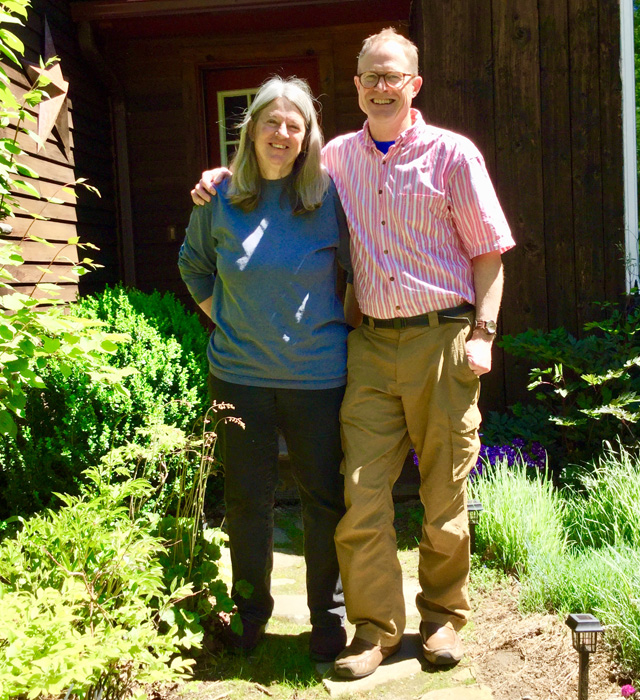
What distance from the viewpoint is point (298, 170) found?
271 cm

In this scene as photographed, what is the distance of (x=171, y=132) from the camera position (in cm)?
611

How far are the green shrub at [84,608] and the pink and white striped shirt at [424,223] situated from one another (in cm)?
107

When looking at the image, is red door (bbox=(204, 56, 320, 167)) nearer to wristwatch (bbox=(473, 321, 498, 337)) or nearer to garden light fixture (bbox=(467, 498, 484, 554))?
garden light fixture (bbox=(467, 498, 484, 554))

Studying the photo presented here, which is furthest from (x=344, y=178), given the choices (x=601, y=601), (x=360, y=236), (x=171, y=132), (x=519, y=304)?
(x=171, y=132)

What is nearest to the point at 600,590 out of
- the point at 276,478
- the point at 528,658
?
the point at 528,658

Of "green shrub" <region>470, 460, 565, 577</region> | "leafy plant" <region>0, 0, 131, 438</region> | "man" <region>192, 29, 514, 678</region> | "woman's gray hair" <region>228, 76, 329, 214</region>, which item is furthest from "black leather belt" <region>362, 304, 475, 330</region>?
"green shrub" <region>470, 460, 565, 577</region>

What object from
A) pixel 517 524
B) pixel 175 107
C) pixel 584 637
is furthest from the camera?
pixel 175 107

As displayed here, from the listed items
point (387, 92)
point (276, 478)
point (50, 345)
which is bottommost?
point (276, 478)

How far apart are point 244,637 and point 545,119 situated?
3477mm

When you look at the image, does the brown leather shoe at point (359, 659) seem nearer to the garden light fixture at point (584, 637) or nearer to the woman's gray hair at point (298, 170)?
the garden light fixture at point (584, 637)

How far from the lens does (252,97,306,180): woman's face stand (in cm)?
261

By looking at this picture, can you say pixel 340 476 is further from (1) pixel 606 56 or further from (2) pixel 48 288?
(1) pixel 606 56

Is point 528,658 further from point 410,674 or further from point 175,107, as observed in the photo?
point 175,107

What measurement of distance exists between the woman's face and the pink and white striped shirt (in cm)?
27
